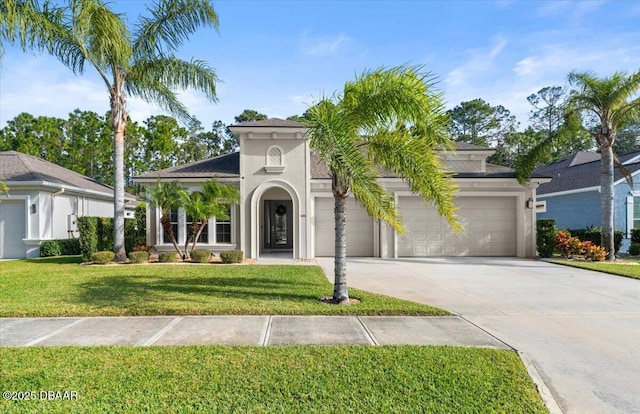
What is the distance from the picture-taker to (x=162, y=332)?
16.7 ft

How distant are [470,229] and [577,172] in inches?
451

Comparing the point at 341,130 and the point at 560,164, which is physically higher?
the point at 560,164

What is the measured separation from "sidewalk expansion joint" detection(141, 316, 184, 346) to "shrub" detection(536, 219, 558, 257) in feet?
47.4

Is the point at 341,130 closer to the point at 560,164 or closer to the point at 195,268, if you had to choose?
the point at 195,268

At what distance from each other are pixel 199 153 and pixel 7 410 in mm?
44269

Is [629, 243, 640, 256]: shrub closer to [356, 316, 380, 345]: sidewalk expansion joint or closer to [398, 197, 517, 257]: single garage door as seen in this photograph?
[398, 197, 517, 257]: single garage door

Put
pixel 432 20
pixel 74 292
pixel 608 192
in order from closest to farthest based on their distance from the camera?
pixel 74 292 < pixel 432 20 < pixel 608 192

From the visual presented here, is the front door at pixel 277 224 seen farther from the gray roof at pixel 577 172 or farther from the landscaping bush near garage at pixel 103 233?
the gray roof at pixel 577 172

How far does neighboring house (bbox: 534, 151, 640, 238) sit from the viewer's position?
1756cm

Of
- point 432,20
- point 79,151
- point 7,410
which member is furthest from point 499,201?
point 79,151

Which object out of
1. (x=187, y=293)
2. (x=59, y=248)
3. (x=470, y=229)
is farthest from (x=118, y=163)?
(x=470, y=229)

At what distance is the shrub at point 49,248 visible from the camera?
15203 millimetres

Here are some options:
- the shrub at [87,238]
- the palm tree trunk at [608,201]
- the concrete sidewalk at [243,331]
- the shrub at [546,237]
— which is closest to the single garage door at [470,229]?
the shrub at [546,237]

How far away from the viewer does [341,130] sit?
19.2 ft
